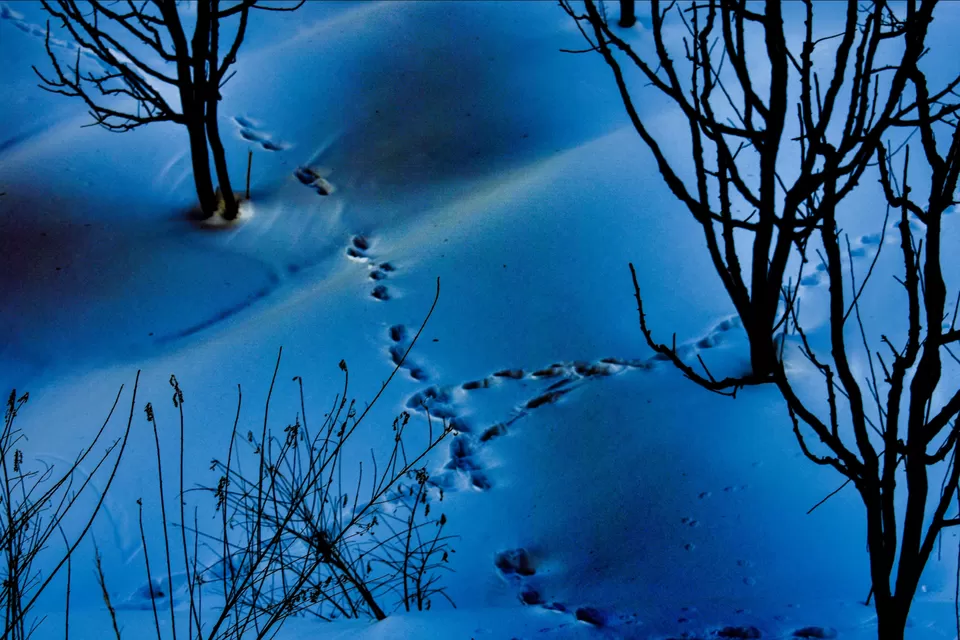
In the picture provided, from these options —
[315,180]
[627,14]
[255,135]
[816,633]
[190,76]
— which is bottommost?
[816,633]

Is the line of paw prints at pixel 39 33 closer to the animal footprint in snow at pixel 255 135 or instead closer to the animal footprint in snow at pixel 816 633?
the animal footprint in snow at pixel 255 135

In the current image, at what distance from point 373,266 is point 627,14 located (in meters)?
3.38

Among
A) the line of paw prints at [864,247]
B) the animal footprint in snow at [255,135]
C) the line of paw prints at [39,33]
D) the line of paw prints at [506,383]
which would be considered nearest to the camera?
the line of paw prints at [506,383]

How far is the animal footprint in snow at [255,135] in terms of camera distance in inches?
209

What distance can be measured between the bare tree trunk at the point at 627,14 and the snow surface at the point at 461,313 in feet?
0.41

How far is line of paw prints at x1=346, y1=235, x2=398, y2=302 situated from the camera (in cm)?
404

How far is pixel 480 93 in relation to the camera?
5.64m

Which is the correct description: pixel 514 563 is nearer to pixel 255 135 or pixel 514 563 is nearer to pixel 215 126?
pixel 215 126

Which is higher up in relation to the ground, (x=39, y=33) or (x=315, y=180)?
(x=39, y=33)

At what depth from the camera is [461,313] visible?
3.83 meters

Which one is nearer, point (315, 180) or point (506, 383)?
point (506, 383)

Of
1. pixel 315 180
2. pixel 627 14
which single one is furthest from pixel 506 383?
pixel 627 14

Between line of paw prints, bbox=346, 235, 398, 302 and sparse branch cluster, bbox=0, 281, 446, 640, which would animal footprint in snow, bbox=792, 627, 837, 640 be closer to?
sparse branch cluster, bbox=0, 281, 446, 640

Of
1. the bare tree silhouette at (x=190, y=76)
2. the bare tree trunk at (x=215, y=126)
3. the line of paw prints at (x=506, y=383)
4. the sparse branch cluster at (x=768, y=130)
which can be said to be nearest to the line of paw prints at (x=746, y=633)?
the sparse branch cluster at (x=768, y=130)
